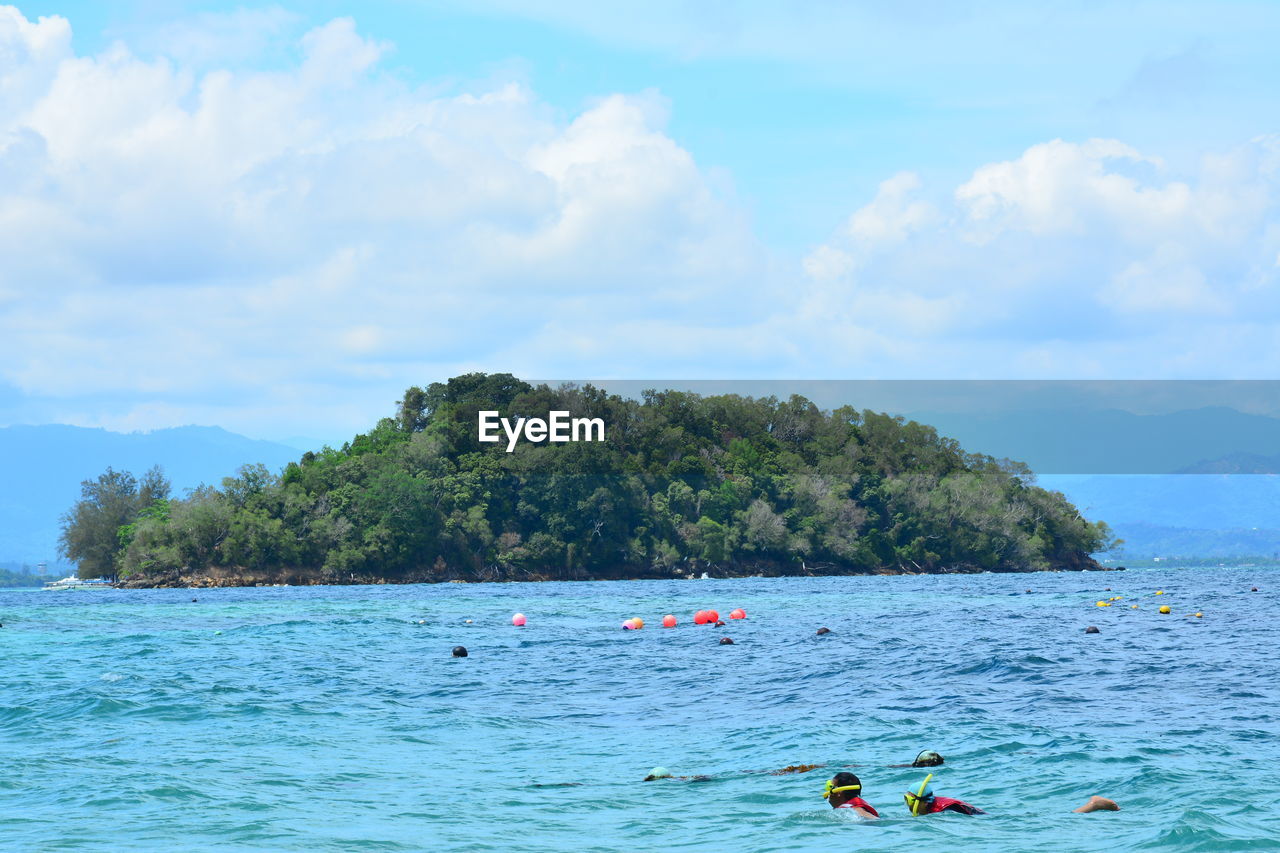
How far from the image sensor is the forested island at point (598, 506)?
405 feet

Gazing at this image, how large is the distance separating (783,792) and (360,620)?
41.4 metres

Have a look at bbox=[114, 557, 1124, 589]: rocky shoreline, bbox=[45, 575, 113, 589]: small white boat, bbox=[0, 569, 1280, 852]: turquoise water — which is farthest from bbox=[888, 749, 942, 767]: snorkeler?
bbox=[45, 575, 113, 589]: small white boat

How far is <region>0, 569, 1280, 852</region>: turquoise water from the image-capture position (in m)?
15.4

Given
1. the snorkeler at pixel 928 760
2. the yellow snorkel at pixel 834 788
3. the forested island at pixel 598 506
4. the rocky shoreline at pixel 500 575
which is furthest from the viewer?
the forested island at pixel 598 506

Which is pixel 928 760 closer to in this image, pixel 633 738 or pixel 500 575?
pixel 633 738

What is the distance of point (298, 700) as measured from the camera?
2730 centimetres

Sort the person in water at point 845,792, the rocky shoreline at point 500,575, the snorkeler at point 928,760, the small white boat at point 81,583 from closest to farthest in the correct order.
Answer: the person in water at point 845,792 → the snorkeler at point 928,760 → the rocky shoreline at point 500,575 → the small white boat at point 81,583

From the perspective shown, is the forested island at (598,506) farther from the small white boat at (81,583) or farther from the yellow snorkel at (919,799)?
the yellow snorkel at (919,799)

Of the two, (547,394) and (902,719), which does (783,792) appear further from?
(547,394)

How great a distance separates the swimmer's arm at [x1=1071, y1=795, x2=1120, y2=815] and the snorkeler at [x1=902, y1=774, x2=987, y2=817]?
4.25 ft

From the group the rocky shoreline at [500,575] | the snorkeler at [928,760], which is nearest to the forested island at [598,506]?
the rocky shoreline at [500,575]

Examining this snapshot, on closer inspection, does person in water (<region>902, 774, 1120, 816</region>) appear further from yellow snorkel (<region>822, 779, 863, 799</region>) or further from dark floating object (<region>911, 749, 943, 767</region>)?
dark floating object (<region>911, 749, 943, 767</region>)

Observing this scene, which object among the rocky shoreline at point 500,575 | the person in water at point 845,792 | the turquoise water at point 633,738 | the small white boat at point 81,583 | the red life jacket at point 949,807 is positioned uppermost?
the person in water at point 845,792

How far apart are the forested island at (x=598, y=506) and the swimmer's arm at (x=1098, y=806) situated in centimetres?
11272
